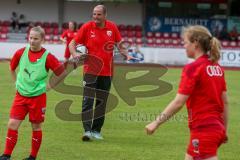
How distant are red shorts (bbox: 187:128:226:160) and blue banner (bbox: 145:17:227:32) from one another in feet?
128

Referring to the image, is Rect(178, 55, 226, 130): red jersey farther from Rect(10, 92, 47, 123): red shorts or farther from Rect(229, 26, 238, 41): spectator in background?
Rect(229, 26, 238, 41): spectator in background

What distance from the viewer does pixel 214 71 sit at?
587cm

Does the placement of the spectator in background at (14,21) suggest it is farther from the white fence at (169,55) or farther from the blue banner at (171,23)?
the blue banner at (171,23)

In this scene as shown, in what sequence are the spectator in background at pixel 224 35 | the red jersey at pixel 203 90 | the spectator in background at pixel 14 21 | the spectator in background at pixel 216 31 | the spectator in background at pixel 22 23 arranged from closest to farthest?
the red jersey at pixel 203 90, the spectator in background at pixel 224 35, the spectator in background at pixel 216 31, the spectator in background at pixel 14 21, the spectator in background at pixel 22 23

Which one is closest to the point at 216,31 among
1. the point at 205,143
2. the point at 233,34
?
the point at 233,34

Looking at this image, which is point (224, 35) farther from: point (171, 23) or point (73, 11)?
point (73, 11)

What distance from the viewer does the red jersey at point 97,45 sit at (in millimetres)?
10461

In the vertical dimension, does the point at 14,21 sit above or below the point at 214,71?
below

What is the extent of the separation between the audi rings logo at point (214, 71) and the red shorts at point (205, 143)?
0.51m

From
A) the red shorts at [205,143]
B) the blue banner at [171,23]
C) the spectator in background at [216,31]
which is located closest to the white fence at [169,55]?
the spectator in background at [216,31]

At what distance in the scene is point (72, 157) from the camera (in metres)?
9.09

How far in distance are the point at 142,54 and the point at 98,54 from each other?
23.7m

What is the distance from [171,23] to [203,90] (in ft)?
129

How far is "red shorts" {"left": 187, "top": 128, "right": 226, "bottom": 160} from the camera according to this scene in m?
5.77
